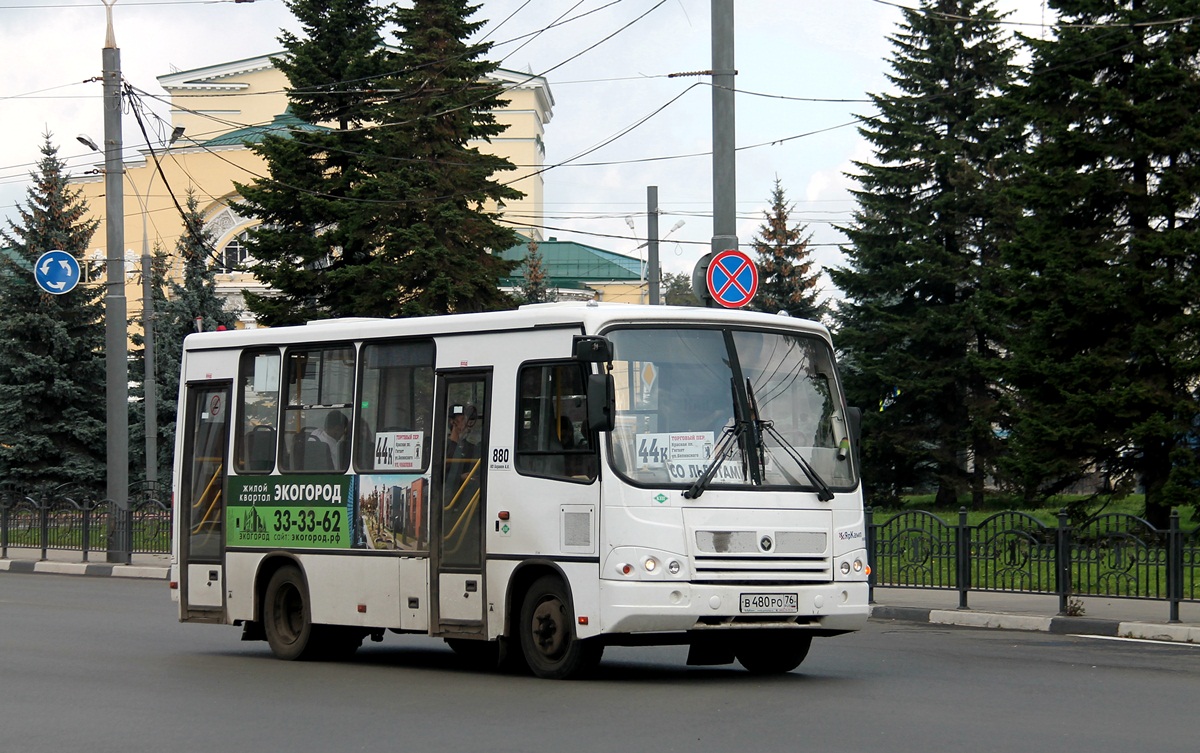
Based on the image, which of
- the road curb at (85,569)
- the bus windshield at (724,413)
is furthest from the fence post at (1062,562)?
the road curb at (85,569)

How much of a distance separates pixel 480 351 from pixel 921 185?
33.8 meters

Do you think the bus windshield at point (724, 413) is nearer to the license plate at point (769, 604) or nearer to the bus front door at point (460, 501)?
the license plate at point (769, 604)

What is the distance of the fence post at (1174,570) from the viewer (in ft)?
52.5

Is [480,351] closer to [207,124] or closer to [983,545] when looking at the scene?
[983,545]

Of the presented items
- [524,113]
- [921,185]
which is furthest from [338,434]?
[524,113]

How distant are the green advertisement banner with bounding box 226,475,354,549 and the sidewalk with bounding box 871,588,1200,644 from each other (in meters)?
7.69

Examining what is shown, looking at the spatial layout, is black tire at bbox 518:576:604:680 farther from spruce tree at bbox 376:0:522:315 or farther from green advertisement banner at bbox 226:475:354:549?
spruce tree at bbox 376:0:522:315

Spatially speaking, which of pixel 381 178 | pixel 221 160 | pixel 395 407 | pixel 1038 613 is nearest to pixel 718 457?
pixel 395 407

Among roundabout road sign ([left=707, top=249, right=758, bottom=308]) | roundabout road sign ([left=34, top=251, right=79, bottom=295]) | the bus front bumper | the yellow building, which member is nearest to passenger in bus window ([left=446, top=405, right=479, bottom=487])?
the bus front bumper

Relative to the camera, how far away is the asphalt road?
8.81 meters

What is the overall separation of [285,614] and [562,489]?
12.6ft

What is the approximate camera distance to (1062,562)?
56.5 feet

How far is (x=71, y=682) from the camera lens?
39.2 ft

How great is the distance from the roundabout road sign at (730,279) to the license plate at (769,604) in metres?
7.52
